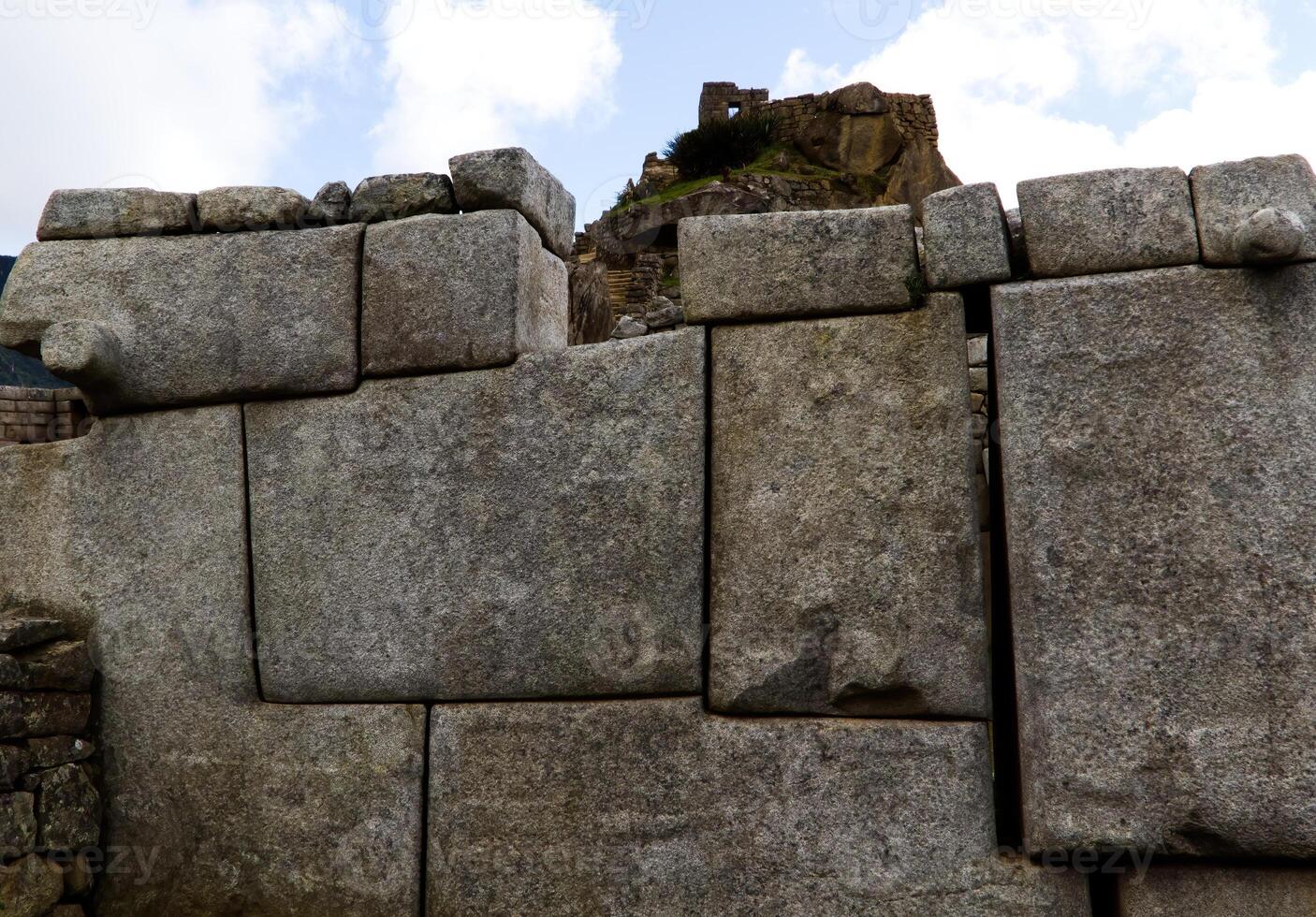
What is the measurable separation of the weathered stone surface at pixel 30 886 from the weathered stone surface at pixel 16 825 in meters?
0.03

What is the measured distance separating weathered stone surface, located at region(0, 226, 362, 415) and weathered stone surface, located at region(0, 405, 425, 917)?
0.49 ft

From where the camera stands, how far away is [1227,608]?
294 centimetres

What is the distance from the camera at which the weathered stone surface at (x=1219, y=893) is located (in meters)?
2.91

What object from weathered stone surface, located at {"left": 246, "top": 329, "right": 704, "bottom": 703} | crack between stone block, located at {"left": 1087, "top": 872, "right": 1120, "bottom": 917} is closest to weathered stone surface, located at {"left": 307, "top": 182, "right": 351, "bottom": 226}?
weathered stone surface, located at {"left": 246, "top": 329, "right": 704, "bottom": 703}

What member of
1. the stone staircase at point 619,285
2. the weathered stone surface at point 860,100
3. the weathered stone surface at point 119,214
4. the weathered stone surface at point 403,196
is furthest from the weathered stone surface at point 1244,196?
the weathered stone surface at point 860,100

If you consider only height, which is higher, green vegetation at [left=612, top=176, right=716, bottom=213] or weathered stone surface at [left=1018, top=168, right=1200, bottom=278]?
green vegetation at [left=612, top=176, right=716, bottom=213]

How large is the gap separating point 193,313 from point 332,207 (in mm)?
604

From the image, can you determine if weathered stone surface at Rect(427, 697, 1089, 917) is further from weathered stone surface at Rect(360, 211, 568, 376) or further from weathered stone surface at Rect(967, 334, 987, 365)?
weathered stone surface at Rect(967, 334, 987, 365)

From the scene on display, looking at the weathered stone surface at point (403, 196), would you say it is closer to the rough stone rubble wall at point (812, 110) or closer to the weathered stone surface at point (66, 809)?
the weathered stone surface at point (66, 809)

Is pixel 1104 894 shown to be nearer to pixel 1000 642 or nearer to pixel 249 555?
pixel 1000 642

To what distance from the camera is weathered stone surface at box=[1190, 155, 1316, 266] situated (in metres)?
3.00

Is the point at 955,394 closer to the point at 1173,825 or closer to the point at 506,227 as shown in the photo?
the point at 1173,825

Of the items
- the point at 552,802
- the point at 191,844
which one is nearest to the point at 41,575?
the point at 191,844

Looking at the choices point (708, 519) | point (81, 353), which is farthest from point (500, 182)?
point (81, 353)
